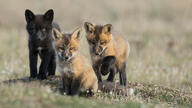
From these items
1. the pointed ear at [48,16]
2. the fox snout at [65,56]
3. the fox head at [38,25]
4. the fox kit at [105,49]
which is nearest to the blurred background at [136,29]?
the fox head at [38,25]

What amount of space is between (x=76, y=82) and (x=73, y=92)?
22 cm

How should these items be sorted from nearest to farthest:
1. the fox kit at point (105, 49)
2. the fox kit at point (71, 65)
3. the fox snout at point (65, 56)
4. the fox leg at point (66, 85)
A: 1. the fox snout at point (65, 56)
2. the fox kit at point (71, 65)
3. the fox leg at point (66, 85)
4. the fox kit at point (105, 49)

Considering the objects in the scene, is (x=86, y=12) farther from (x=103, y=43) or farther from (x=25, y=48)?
(x=103, y=43)

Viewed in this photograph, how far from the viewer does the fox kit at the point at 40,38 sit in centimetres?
937

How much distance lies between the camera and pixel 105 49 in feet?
29.8

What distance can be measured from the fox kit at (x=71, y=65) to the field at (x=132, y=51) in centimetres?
50

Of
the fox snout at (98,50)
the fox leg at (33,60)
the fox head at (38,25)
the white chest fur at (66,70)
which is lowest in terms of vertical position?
the white chest fur at (66,70)

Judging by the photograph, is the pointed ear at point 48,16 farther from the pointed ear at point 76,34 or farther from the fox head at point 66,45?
the pointed ear at point 76,34

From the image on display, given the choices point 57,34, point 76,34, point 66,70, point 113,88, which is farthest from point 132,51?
point 66,70

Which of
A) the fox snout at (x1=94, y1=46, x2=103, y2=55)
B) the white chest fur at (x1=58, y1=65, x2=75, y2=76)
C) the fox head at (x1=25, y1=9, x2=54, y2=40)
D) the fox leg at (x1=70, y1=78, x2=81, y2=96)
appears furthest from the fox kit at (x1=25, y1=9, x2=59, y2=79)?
the fox leg at (x1=70, y1=78, x2=81, y2=96)

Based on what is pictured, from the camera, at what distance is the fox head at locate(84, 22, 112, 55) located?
29.0ft

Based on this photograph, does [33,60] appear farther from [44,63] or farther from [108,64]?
[108,64]

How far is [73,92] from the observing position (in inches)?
312

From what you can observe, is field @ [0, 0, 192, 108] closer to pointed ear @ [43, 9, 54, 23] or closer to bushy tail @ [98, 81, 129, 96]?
bushy tail @ [98, 81, 129, 96]
